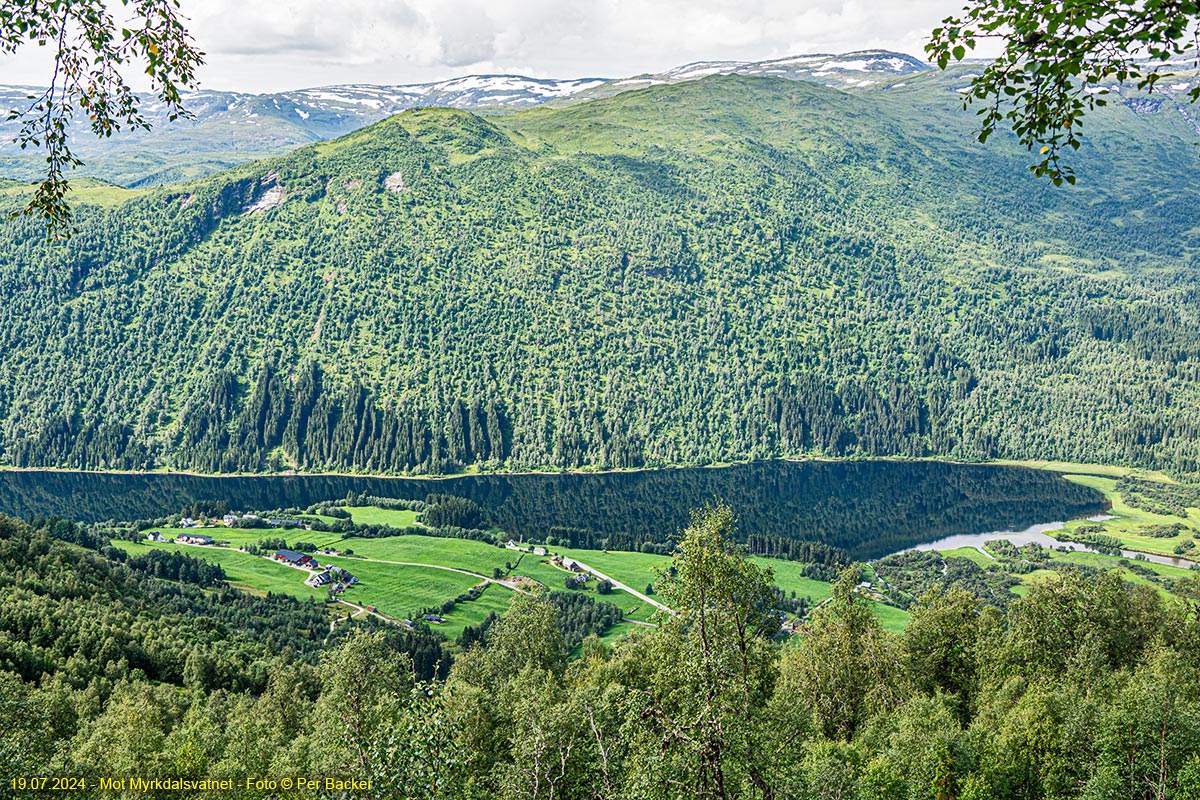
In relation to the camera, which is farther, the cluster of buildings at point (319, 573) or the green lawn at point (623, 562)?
the green lawn at point (623, 562)

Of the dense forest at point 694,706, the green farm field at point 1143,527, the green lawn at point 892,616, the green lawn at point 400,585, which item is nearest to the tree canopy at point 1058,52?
the dense forest at point 694,706

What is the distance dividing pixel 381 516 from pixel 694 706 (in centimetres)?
17911

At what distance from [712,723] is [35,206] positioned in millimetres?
14852

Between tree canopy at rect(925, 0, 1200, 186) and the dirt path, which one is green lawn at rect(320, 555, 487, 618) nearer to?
the dirt path

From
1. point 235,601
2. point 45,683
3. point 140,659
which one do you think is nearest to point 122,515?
point 235,601

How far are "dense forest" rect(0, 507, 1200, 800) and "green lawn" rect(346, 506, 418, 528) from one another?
95.2 meters

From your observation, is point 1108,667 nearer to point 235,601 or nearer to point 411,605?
point 411,605

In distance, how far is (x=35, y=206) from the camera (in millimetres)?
11359

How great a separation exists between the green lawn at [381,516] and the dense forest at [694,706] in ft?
312

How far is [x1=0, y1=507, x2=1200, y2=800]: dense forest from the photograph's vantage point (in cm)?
1816

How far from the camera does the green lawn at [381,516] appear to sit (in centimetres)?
18125

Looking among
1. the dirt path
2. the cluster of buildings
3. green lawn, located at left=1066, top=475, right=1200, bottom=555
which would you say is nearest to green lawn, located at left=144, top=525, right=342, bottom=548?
the cluster of buildings

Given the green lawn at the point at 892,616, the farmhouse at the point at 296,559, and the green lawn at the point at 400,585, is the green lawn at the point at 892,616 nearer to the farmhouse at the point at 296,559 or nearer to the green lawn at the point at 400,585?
the green lawn at the point at 400,585

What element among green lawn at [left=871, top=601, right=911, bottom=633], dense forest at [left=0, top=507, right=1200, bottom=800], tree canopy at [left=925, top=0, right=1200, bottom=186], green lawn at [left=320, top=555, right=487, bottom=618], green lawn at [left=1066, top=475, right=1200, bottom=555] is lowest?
green lawn at [left=320, top=555, right=487, bottom=618]
